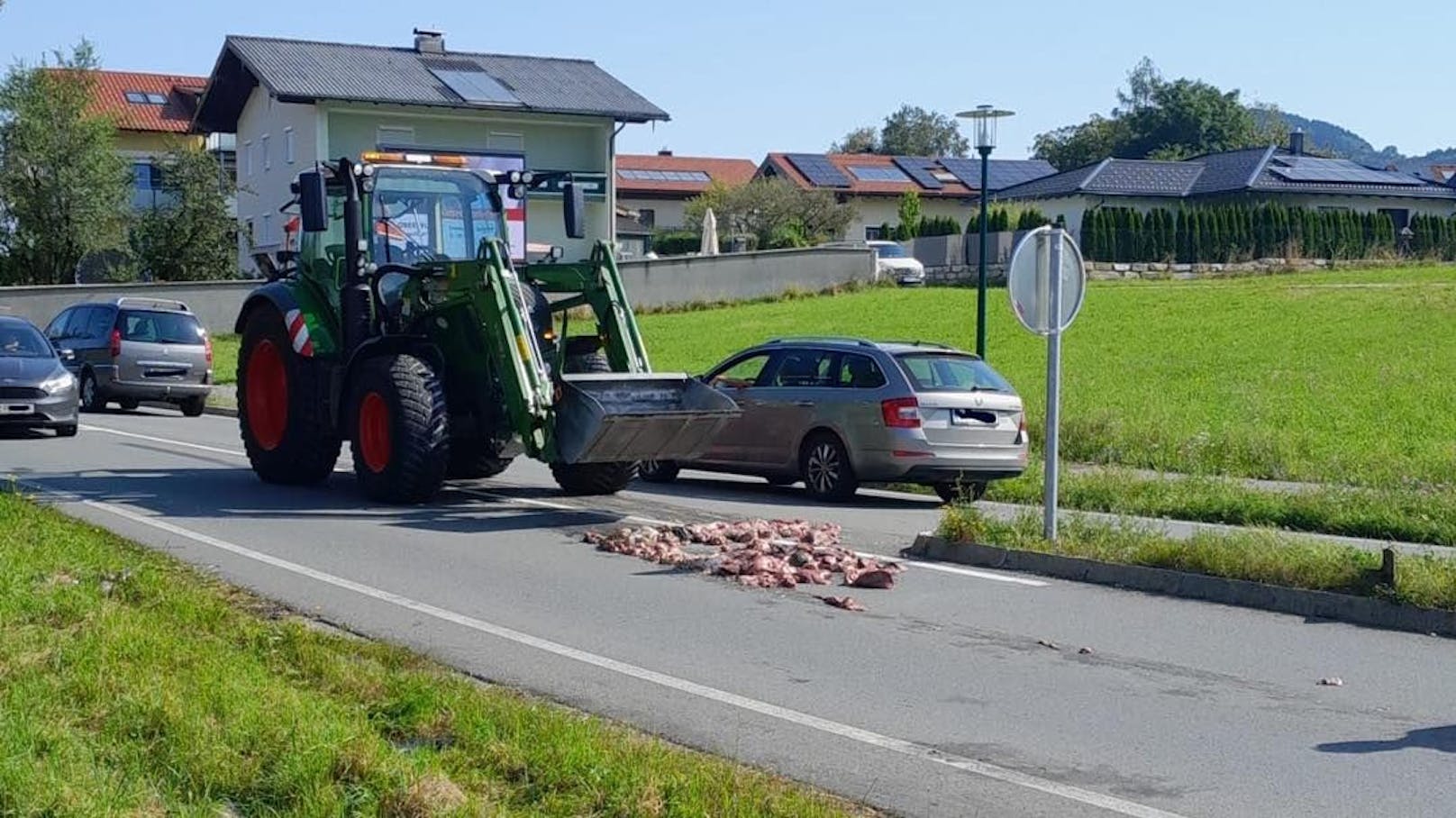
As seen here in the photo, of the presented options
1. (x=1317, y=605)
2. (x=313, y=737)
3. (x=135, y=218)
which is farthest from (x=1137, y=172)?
(x=313, y=737)

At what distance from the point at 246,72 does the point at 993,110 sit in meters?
38.2

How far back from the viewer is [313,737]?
627 cm

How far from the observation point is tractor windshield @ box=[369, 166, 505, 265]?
15328mm

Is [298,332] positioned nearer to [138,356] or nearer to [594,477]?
[594,477]

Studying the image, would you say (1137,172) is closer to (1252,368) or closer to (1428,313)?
(1428,313)

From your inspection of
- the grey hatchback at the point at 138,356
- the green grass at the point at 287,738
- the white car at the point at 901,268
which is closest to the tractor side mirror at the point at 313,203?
the green grass at the point at 287,738

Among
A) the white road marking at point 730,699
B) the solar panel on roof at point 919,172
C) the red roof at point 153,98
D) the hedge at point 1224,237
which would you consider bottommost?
the white road marking at point 730,699

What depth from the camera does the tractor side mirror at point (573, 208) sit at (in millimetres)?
14742

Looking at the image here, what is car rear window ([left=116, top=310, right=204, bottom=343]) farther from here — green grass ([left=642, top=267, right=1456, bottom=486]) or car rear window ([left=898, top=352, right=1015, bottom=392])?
car rear window ([left=898, top=352, right=1015, bottom=392])

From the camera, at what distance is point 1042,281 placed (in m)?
12.7

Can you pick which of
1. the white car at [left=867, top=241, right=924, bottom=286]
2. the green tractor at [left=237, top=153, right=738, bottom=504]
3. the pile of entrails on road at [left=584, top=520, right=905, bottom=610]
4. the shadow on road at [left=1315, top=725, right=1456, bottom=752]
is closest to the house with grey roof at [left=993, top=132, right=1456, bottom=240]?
the white car at [left=867, top=241, right=924, bottom=286]

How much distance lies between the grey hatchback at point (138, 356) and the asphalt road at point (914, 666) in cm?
1347

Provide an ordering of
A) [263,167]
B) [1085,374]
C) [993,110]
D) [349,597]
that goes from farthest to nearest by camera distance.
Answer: [263,167] < [1085,374] < [993,110] < [349,597]

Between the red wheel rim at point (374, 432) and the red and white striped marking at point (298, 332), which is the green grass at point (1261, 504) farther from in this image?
the red and white striped marking at point (298, 332)
